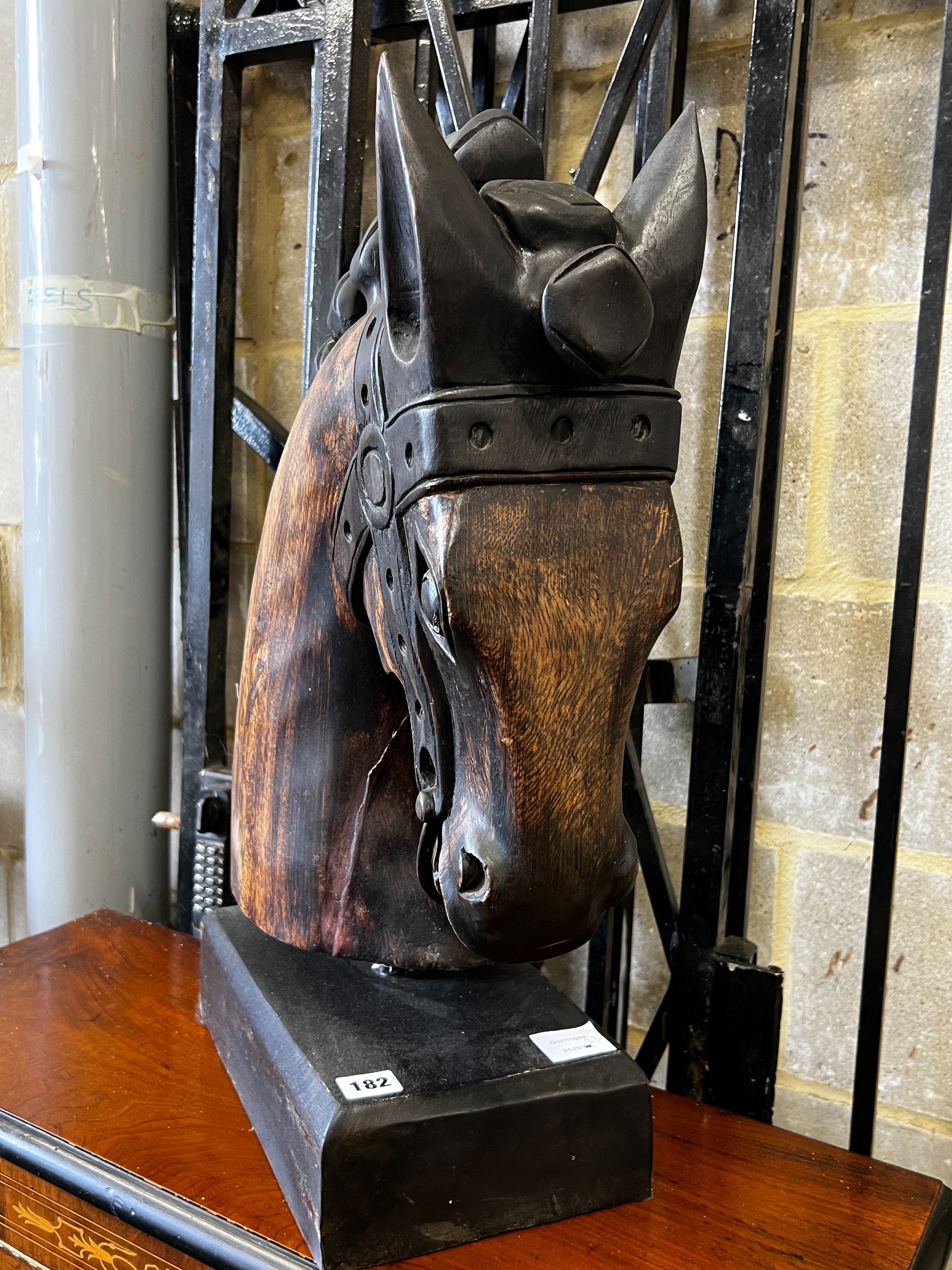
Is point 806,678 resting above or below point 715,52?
below

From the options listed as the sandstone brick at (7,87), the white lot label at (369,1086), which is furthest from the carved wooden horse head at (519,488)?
the sandstone brick at (7,87)

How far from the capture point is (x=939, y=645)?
3.10ft

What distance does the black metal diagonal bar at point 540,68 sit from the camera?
3.05 feet

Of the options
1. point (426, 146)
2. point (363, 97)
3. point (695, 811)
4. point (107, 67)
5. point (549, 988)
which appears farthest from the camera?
point (107, 67)

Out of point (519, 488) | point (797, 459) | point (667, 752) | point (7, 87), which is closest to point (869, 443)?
point (797, 459)

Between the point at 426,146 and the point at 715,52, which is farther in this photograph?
the point at 715,52

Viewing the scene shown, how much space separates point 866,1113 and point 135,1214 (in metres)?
0.62

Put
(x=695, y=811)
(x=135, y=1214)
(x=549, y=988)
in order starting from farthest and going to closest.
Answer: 1. (x=695, y=811)
2. (x=549, y=988)
3. (x=135, y=1214)

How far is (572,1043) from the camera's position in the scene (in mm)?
676

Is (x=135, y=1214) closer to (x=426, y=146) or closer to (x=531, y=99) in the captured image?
(x=426, y=146)

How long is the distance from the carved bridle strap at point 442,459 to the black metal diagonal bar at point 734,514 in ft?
1.03

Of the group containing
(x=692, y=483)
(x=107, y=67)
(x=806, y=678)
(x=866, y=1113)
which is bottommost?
(x=866, y=1113)

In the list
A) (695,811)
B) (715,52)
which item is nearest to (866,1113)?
(695,811)

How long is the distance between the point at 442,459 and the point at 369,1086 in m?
0.37
